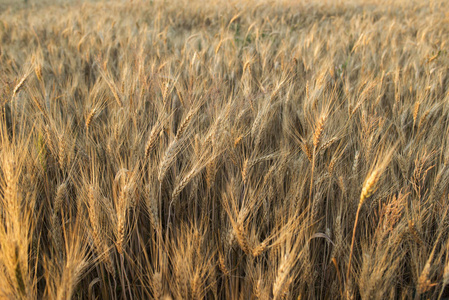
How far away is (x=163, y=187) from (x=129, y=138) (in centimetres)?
30

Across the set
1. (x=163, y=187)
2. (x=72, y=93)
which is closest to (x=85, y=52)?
(x=72, y=93)

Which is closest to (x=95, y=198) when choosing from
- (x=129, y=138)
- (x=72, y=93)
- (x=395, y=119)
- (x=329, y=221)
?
(x=129, y=138)

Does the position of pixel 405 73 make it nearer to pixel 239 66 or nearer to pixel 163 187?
pixel 239 66

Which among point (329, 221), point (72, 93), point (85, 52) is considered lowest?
point (329, 221)

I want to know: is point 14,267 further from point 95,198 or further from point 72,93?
point 72,93

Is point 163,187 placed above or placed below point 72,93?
below

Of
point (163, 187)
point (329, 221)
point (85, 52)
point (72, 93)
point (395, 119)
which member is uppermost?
point (85, 52)

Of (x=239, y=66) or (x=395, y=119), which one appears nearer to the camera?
(x=395, y=119)

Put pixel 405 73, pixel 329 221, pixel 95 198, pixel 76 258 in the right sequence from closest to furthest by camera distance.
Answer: pixel 76 258
pixel 95 198
pixel 329 221
pixel 405 73

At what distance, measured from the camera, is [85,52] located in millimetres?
2680

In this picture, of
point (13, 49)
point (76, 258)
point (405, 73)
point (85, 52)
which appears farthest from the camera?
point (13, 49)

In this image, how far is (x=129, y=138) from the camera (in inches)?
55.7

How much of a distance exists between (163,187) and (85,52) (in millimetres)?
1962

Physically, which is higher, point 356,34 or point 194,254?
point 356,34
